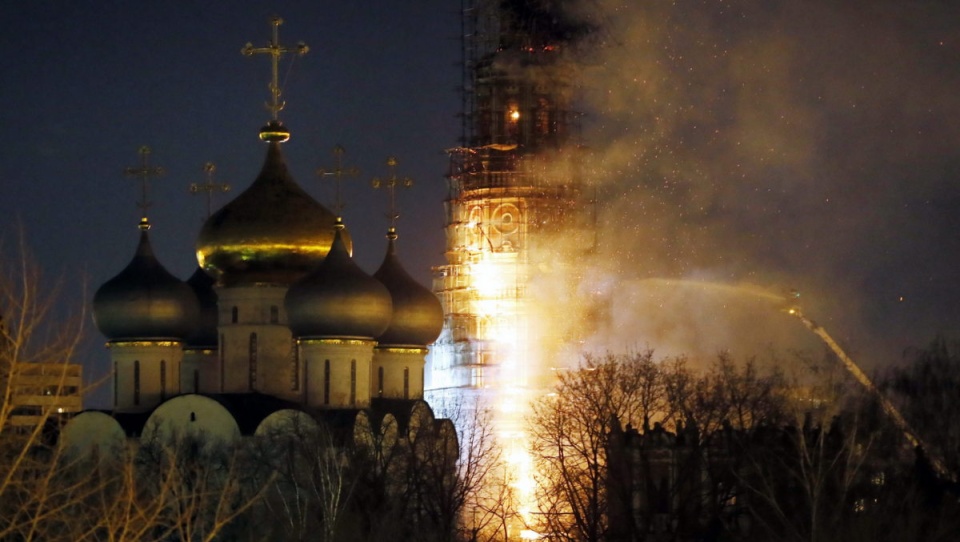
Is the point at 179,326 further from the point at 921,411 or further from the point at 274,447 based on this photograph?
the point at 921,411

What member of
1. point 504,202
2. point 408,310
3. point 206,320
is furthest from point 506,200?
point 206,320

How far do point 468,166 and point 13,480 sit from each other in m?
41.7

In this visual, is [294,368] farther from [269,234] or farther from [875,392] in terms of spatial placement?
[875,392]

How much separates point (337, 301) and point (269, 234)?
97.2 inches

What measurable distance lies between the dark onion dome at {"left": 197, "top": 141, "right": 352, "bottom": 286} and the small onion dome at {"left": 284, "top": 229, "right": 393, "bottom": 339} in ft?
3.75

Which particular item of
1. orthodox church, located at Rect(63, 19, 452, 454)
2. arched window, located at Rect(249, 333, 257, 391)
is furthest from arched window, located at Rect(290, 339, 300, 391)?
arched window, located at Rect(249, 333, 257, 391)

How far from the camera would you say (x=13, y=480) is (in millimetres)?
22375

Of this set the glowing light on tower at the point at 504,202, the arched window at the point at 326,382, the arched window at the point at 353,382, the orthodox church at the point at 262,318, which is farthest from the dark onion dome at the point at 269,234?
the glowing light on tower at the point at 504,202

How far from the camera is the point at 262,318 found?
176ft

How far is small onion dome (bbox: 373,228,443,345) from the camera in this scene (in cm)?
5597

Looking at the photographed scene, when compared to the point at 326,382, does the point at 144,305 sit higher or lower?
higher

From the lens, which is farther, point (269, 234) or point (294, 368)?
point (294, 368)

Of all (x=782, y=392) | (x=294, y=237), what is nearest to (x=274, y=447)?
(x=294, y=237)

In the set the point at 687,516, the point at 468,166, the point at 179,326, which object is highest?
the point at 468,166
